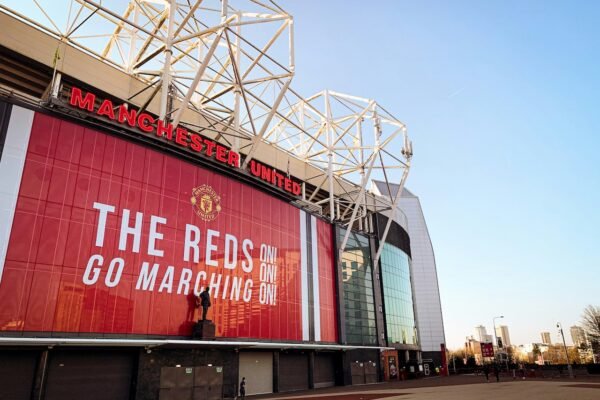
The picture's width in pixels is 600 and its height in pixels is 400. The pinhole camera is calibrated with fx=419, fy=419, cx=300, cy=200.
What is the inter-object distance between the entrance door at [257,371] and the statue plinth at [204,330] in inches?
273

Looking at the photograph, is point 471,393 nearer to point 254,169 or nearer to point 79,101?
point 254,169

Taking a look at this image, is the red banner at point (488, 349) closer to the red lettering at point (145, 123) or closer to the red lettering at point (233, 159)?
the red lettering at point (233, 159)

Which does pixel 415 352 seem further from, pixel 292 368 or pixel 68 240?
pixel 68 240

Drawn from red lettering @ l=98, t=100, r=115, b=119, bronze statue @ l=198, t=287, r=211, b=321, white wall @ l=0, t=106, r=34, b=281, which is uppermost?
red lettering @ l=98, t=100, r=115, b=119

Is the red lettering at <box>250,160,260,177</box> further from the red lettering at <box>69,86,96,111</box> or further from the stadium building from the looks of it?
the red lettering at <box>69,86,96,111</box>

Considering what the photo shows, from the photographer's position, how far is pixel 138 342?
91.1ft

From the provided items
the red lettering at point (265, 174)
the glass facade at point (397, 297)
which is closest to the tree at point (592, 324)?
the glass facade at point (397, 297)

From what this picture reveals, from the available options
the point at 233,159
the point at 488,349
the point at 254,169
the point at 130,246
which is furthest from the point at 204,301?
the point at 488,349

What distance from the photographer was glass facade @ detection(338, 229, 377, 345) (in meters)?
52.6

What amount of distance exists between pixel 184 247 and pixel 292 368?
19.0m

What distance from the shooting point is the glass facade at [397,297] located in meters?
70.6


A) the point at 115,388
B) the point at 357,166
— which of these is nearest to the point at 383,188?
the point at 357,166

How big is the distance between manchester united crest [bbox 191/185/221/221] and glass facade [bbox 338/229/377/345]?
843 inches

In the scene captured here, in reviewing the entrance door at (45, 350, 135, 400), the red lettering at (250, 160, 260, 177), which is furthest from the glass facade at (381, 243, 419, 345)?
the entrance door at (45, 350, 135, 400)
